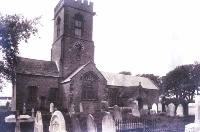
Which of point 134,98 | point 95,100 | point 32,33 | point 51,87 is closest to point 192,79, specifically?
point 134,98

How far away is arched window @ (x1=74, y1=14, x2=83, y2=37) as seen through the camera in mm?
32791

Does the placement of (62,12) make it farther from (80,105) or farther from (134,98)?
(134,98)

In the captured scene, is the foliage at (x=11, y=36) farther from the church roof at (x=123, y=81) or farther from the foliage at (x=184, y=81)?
the foliage at (x=184, y=81)

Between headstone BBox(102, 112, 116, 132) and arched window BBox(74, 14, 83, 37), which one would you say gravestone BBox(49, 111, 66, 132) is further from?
arched window BBox(74, 14, 83, 37)

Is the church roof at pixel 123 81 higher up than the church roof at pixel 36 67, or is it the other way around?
the church roof at pixel 36 67

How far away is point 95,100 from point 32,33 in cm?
1131

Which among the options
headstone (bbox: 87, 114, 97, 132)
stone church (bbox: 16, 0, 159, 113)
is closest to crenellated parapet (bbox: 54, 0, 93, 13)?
stone church (bbox: 16, 0, 159, 113)

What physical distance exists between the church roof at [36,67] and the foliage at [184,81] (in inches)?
1440

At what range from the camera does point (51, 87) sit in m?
30.0

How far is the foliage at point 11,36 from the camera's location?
22047 mm

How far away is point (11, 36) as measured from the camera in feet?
73.9

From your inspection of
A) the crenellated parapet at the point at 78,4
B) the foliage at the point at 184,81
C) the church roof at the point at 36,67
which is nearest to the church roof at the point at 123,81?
the church roof at the point at 36,67

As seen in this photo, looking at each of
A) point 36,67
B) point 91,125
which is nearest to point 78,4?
point 36,67

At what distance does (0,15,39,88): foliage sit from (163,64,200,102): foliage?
43.7 m
